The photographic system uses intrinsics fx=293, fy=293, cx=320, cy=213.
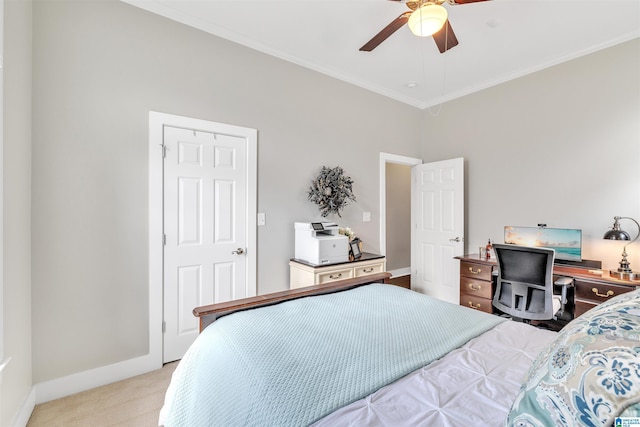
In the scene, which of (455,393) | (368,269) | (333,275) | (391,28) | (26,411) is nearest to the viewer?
(455,393)

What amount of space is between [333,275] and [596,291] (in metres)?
2.27

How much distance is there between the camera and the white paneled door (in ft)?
8.14

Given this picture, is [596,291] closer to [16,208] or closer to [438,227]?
[438,227]

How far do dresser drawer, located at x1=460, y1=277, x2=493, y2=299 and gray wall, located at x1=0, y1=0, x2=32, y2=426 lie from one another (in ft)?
12.6

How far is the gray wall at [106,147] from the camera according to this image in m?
2.03

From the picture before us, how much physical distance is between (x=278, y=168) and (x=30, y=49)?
197 centimetres

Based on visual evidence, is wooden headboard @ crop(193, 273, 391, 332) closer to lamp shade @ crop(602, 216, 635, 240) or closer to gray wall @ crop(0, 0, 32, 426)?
gray wall @ crop(0, 0, 32, 426)

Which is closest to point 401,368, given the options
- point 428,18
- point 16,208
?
point 428,18

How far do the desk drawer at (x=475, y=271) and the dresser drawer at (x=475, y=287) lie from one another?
4 cm

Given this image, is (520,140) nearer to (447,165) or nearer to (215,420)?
(447,165)

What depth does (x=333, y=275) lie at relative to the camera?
293cm

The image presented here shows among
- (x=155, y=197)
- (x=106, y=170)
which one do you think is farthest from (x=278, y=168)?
(x=106, y=170)

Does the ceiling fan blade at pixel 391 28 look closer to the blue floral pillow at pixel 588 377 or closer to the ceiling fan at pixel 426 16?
the ceiling fan at pixel 426 16

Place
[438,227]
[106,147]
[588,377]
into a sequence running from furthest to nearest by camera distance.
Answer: [438,227]
[106,147]
[588,377]
